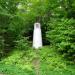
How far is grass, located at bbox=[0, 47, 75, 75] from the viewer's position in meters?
9.91

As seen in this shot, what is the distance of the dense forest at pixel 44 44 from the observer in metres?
10.4

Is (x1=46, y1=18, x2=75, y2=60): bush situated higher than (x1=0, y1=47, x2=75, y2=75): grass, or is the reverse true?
(x1=46, y1=18, x2=75, y2=60): bush

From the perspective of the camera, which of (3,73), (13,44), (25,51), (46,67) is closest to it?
(3,73)

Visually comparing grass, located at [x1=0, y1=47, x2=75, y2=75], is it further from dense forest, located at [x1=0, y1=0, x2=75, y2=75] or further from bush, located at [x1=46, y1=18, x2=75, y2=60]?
bush, located at [x1=46, y1=18, x2=75, y2=60]

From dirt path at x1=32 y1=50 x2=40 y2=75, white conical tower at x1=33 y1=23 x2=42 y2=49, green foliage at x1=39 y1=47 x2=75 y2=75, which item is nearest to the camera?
green foliage at x1=39 y1=47 x2=75 y2=75

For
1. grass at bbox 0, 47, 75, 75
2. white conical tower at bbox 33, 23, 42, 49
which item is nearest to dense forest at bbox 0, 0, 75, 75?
grass at bbox 0, 47, 75, 75

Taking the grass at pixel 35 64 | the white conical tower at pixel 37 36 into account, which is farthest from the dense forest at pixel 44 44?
the white conical tower at pixel 37 36

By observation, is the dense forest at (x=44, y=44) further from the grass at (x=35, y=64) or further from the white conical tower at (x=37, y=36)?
the white conical tower at (x=37, y=36)

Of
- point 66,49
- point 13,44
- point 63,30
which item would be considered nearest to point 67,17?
point 63,30

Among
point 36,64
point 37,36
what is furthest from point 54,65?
point 37,36

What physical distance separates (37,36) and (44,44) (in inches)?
59.0

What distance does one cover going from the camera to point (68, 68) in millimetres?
10328

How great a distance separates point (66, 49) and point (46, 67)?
1.75m

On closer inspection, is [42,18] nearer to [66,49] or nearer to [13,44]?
[13,44]
